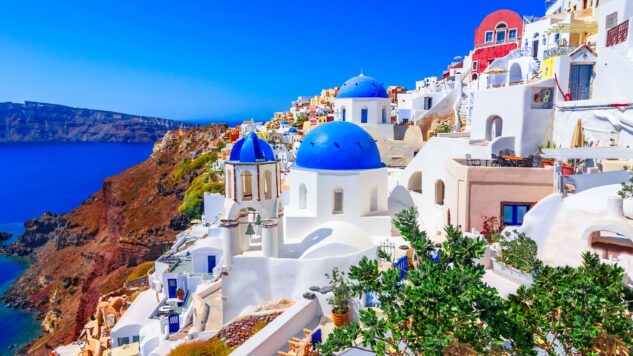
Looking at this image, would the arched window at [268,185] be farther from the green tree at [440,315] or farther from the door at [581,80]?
the door at [581,80]

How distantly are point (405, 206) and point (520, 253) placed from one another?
717 cm

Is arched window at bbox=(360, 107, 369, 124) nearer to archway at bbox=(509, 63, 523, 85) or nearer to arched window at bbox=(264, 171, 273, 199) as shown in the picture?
archway at bbox=(509, 63, 523, 85)

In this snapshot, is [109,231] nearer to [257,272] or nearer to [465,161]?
[257,272]

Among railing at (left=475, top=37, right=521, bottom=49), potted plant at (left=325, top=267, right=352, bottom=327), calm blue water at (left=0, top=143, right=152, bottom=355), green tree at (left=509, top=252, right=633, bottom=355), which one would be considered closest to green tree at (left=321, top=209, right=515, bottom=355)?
green tree at (left=509, top=252, right=633, bottom=355)

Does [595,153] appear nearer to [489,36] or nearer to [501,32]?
[489,36]

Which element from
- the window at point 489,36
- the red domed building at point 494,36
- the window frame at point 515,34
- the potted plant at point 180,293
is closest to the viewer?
the potted plant at point 180,293

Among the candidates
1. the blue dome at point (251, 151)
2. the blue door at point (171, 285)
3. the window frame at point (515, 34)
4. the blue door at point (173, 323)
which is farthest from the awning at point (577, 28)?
the blue door at point (171, 285)

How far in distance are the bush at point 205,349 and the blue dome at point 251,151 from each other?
558 centimetres

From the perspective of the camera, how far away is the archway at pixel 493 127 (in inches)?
656

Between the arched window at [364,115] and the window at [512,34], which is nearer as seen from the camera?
the arched window at [364,115]

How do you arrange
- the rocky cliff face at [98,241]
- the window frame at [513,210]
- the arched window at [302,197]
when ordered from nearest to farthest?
1. the window frame at [513,210]
2. the arched window at [302,197]
3. the rocky cliff face at [98,241]

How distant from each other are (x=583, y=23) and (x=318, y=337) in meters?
22.3

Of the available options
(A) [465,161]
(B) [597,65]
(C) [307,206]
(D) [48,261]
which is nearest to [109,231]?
(D) [48,261]

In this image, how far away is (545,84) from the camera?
597 inches
